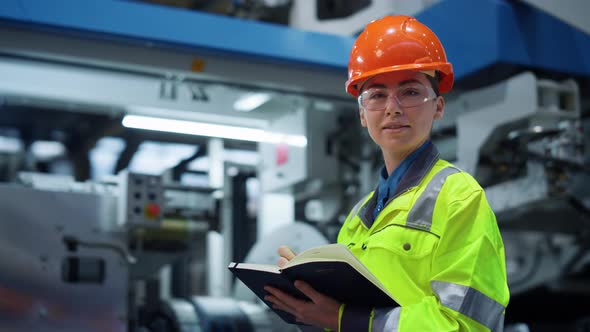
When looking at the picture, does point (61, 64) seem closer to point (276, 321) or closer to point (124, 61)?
point (124, 61)

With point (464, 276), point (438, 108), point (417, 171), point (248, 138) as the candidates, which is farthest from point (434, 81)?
point (248, 138)

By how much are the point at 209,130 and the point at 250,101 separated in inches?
12.8

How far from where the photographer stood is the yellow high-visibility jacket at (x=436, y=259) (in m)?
1.59

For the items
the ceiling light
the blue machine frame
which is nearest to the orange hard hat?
the blue machine frame

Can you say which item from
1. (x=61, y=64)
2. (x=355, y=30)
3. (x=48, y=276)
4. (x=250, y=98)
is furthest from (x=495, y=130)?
(x=48, y=276)

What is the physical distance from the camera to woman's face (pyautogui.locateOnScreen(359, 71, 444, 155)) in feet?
6.01

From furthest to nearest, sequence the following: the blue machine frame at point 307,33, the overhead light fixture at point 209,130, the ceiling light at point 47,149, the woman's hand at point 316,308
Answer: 1. the ceiling light at point 47,149
2. the overhead light fixture at point 209,130
3. the blue machine frame at point 307,33
4. the woman's hand at point 316,308

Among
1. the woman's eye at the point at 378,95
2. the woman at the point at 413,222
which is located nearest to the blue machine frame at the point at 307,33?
the woman at the point at 413,222

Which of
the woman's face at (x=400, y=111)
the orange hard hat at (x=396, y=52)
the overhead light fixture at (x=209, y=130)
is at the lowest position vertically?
the woman's face at (x=400, y=111)

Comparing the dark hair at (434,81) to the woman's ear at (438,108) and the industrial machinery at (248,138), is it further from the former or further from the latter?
the industrial machinery at (248,138)

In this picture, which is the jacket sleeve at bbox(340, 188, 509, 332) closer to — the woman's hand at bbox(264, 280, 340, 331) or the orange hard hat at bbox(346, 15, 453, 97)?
the woman's hand at bbox(264, 280, 340, 331)

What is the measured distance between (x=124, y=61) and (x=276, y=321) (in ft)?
6.23

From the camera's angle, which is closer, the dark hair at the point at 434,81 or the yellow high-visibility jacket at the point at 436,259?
the yellow high-visibility jacket at the point at 436,259

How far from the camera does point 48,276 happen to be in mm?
4906
